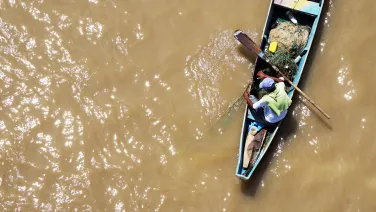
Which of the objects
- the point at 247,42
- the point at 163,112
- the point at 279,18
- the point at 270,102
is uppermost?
the point at 163,112

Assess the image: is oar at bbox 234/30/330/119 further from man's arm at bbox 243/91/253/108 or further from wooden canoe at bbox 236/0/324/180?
man's arm at bbox 243/91/253/108

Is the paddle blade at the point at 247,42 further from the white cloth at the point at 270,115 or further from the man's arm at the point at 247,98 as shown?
the white cloth at the point at 270,115

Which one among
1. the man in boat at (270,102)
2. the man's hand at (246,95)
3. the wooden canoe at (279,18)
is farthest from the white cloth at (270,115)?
the man's hand at (246,95)

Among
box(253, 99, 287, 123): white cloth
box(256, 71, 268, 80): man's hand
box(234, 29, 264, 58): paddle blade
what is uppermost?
box(234, 29, 264, 58): paddle blade

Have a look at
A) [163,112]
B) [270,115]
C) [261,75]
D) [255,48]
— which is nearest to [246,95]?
[261,75]

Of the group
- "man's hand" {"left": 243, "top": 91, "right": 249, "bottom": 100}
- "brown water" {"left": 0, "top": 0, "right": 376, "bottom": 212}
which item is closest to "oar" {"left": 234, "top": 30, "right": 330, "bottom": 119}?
"brown water" {"left": 0, "top": 0, "right": 376, "bottom": 212}

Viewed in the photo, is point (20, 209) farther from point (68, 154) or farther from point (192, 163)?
point (192, 163)

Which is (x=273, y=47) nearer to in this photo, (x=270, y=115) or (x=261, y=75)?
(x=261, y=75)
